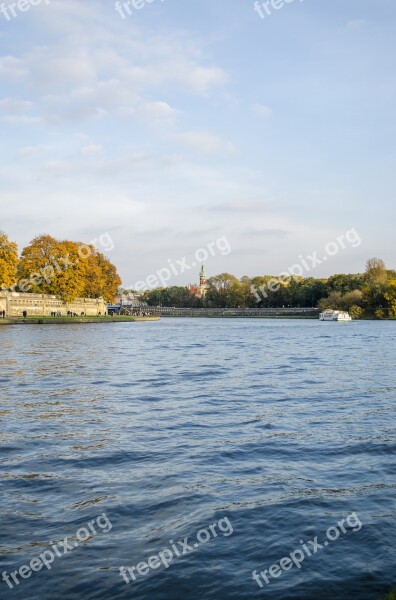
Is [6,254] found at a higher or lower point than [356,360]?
higher

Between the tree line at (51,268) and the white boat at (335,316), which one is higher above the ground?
the tree line at (51,268)

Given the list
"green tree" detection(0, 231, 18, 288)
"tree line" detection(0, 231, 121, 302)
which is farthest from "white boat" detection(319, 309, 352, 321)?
"green tree" detection(0, 231, 18, 288)

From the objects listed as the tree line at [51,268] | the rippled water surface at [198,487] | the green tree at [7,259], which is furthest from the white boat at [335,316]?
the rippled water surface at [198,487]

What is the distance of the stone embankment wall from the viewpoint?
114 meters

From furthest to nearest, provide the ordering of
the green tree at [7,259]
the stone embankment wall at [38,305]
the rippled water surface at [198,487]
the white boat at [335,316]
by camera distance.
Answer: the white boat at [335,316]
the stone embankment wall at [38,305]
the green tree at [7,259]
the rippled water surface at [198,487]

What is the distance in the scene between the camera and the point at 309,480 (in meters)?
12.1

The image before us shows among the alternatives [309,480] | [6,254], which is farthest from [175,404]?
[6,254]

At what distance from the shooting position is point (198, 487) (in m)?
11.6

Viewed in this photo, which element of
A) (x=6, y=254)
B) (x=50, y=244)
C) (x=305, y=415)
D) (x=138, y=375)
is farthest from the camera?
(x=50, y=244)

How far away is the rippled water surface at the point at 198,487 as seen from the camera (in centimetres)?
793

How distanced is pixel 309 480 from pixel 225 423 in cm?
600

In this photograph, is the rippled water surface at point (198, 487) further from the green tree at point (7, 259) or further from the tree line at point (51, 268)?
the tree line at point (51, 268)

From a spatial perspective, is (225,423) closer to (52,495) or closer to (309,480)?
(309,480)

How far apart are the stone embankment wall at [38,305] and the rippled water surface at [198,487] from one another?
306 ft
